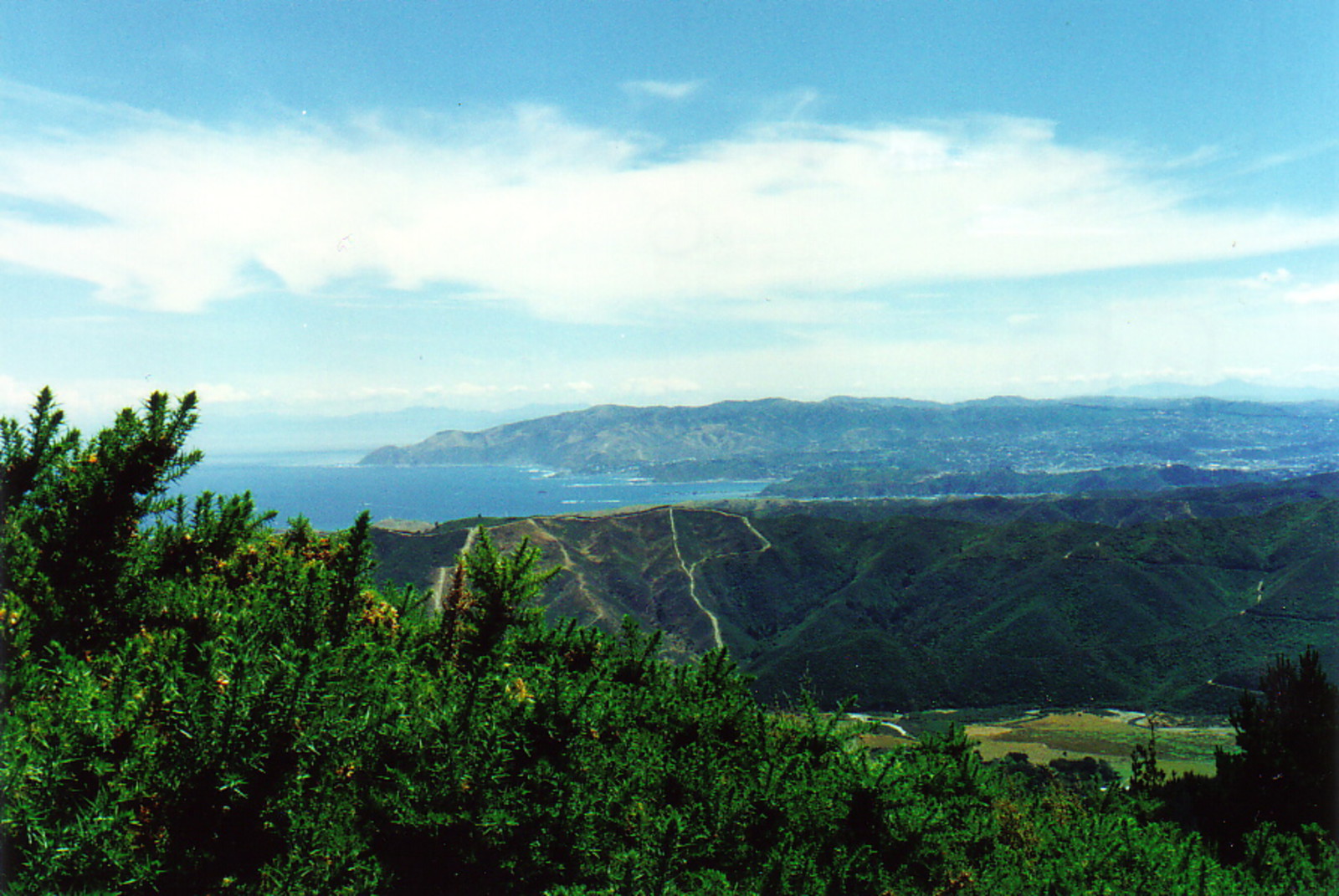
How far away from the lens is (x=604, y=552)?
108 m

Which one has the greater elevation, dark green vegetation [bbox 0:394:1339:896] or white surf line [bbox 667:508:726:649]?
dark green vegetation [bbox 0:394:1339:896]

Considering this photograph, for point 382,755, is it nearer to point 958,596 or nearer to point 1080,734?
point 1080,734

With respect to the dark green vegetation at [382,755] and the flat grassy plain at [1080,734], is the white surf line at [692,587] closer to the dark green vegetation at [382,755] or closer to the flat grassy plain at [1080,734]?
the flat grassy plain at [1080,734]

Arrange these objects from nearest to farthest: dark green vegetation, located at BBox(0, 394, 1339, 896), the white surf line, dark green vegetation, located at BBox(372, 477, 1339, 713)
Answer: dark green vegetation, located at BBox(0, 394, 1339, 896) < dark green vegetation, located at BBox(372, 477, 1339, 713) < the white surf line

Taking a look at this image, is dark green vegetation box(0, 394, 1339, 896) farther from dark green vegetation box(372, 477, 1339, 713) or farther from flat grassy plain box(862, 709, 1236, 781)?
dark green vegetation box(372, 477, 1339, 713)

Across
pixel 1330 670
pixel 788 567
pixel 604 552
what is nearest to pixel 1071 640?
pixel 1330 670

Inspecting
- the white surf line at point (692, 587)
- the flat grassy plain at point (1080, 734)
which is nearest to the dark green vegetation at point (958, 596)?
the white surf line at point (692, 587)

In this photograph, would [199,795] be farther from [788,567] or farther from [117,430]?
[788,567]

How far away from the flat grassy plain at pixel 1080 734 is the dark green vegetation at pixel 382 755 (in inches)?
1731

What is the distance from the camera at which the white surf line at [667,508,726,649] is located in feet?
313

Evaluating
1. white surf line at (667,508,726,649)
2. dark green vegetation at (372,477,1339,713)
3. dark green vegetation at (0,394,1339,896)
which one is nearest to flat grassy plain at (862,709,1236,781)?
dark green vegetation at (372,477,1339,713)

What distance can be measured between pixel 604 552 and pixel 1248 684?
7596 cm

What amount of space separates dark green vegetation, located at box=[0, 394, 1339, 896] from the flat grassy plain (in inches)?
1731

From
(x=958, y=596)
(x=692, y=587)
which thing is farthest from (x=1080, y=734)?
(x=692, y=587)
